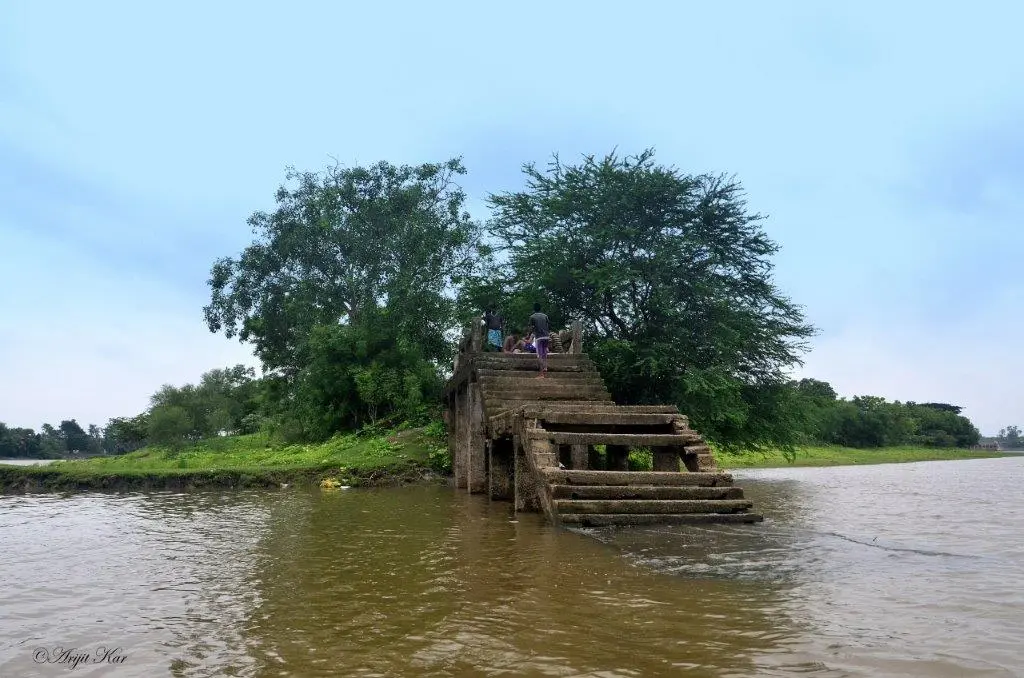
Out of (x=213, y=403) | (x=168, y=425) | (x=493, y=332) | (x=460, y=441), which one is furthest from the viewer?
(x=213, y=403)

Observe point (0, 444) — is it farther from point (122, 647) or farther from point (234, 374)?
point (122, 647)

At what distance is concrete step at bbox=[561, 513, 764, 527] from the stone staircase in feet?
0.05

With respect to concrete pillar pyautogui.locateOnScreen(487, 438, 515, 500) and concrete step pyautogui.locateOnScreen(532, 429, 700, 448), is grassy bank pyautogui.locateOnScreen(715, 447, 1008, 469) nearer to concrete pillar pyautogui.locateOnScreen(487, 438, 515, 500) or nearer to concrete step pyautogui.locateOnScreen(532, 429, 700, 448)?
concrete pillar pyautogui.locateOnScreen(487, 438, 515, 500)

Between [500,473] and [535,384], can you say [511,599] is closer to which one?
[535,384]

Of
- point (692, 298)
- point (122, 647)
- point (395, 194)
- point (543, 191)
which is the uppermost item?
point (395, 194)

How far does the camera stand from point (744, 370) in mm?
25234

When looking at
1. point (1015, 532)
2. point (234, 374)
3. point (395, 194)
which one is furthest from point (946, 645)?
point (234, 374)

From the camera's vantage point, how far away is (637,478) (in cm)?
1188

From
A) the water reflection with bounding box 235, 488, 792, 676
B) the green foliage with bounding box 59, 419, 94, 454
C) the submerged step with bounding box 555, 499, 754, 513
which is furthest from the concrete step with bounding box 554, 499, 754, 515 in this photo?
the green foliage with bounding box 59, 419, 94, 454

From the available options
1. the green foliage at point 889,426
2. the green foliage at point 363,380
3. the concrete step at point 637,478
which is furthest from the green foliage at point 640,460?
the green foliage at point 889,426

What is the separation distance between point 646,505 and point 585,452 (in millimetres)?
4058

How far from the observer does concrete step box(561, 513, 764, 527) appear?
11195 millimetres

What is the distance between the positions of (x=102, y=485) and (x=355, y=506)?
980 cm

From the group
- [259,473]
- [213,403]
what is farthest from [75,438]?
[259,473]
